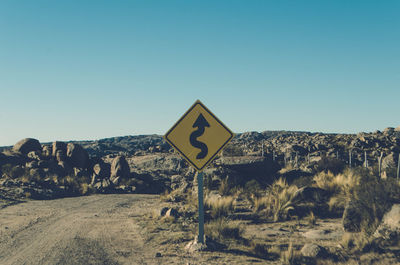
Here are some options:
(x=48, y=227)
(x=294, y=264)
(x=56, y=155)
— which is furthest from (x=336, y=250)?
(x=56, y=155)

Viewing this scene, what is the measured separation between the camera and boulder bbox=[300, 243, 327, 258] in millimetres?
6574

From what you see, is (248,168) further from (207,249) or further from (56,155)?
(56,155)

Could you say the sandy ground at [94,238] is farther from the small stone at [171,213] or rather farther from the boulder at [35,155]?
the boulder at [35,155]

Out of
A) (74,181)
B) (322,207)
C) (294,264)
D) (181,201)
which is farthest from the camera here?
(74,181)

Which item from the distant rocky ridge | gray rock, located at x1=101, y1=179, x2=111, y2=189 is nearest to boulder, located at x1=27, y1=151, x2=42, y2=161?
the distant rocky ridge

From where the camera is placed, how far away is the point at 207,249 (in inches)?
276

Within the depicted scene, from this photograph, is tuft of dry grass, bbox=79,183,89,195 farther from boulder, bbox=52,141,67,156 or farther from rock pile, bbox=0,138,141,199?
boulder, bbox=52,141,67,156

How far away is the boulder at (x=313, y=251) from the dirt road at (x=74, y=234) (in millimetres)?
3112

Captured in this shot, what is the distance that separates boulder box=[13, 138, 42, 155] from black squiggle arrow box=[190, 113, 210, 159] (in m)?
23.5

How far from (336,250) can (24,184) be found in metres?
17.2

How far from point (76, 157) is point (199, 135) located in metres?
20.5

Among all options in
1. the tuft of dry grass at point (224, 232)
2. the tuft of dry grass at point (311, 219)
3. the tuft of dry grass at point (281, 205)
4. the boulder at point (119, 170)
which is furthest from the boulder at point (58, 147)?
the tuft of dry grass at point (311, 219)

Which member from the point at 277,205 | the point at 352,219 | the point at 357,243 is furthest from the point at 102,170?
the point at 357,243

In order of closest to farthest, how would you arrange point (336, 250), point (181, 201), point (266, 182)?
point (336, 250) → point (181, 201) → point (266, 182)
